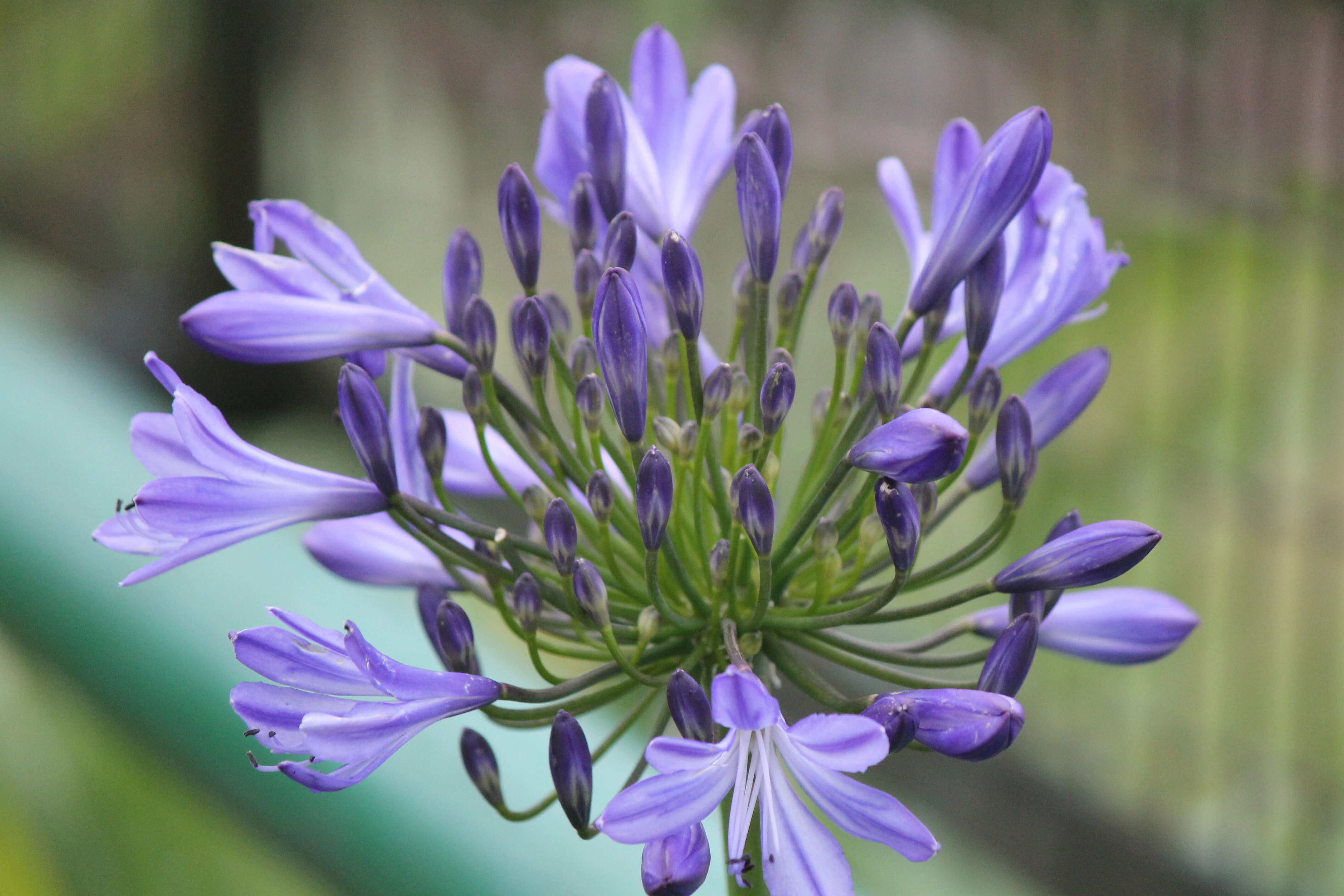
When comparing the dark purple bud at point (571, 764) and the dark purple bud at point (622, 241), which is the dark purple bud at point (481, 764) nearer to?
the dark purple bud at point (571, 764)

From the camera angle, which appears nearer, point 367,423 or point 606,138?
point 367,423

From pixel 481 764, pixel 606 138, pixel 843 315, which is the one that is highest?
pixel 606 138

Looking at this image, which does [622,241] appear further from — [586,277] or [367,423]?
[367,423]

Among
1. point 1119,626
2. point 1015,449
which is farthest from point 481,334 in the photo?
point 1119,626

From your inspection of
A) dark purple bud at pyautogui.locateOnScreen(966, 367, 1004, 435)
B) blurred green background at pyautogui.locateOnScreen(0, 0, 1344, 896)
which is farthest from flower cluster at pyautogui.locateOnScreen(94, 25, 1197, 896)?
blurred green background at pyautogui.locateOnScreen(0, 0, 1344, 896)

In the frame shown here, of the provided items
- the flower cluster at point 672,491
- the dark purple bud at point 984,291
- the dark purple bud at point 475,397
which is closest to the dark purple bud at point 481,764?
the flower cluster at point 672,491

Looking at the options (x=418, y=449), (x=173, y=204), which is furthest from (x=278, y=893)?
(x=173, y=204)
